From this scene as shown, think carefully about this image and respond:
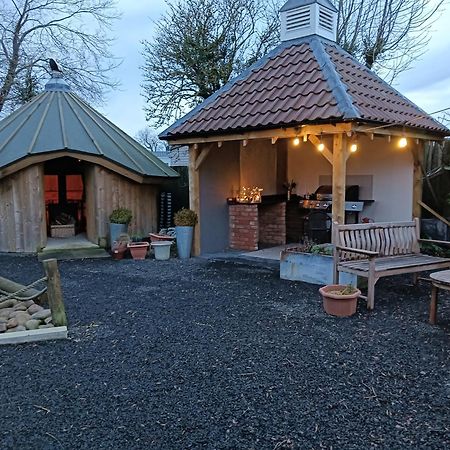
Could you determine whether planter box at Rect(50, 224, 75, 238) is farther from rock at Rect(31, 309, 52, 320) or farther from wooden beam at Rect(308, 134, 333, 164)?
wooden beam at Rect(308, 134, 333, 164)

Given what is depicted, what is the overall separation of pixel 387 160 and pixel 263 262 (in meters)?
3.11

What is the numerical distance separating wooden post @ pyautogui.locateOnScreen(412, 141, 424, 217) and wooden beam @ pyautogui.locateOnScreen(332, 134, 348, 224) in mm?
2653

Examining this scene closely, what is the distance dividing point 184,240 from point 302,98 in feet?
10.9

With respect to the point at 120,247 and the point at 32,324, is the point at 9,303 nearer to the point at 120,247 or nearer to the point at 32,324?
the point at 32,324

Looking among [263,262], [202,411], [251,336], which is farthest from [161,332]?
[263,262]

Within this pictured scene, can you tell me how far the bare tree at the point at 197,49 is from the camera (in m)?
13.3

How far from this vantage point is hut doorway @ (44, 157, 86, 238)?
1117 centimetres

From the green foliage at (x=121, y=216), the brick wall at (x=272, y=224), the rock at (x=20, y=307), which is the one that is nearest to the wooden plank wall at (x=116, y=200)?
the green foliage at (x=121, y=216)

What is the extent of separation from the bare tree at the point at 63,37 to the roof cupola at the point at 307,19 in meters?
10.7

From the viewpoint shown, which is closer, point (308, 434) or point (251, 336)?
point (308, 434)

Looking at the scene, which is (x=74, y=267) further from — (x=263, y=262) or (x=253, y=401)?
(x=253, y=401)

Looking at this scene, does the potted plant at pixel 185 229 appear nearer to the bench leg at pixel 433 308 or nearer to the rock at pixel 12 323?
the rock at pixel 12 323

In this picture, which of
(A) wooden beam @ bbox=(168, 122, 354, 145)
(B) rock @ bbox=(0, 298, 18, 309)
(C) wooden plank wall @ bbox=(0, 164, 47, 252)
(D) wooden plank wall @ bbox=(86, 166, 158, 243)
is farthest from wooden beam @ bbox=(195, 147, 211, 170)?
(B) rock @ bbox=(0, 298, 18, 309)

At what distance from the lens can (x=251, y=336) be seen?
13.7 ft
